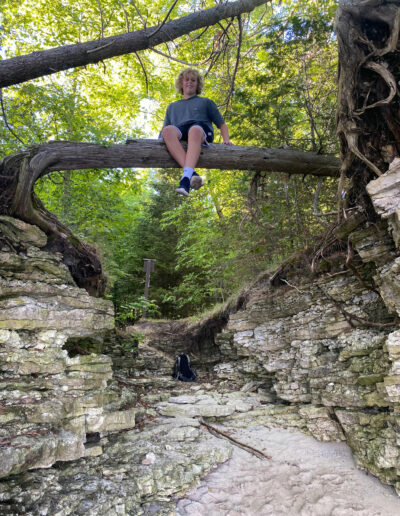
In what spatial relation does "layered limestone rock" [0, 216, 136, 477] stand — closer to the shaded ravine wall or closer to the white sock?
the white sock

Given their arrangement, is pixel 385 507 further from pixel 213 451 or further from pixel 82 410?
pixel 82 410

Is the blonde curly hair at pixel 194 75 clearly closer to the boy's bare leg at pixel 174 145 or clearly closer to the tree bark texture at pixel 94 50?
the tree bark texture at pixel 94 50

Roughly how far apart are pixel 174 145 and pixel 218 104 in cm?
404

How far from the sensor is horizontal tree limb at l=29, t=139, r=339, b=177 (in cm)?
384

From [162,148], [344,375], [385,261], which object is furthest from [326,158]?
[344,375]

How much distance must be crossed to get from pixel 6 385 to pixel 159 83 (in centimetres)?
854

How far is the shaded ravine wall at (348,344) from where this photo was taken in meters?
3.06

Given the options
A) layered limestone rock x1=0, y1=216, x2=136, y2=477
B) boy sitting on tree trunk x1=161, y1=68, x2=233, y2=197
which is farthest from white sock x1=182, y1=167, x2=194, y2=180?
layered limestone rock x1=0, y1=216, x2=136, y2=477

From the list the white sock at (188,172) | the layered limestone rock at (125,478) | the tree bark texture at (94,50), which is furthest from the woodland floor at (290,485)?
the tree bark texture at (94,50)

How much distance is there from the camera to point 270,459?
3.59 meters

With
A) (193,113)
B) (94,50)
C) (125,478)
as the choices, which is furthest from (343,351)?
(94,50)

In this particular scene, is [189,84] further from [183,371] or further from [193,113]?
[183,371]

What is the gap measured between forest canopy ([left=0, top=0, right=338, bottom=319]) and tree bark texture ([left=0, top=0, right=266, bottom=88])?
166 mm

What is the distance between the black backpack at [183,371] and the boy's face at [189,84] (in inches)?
231
